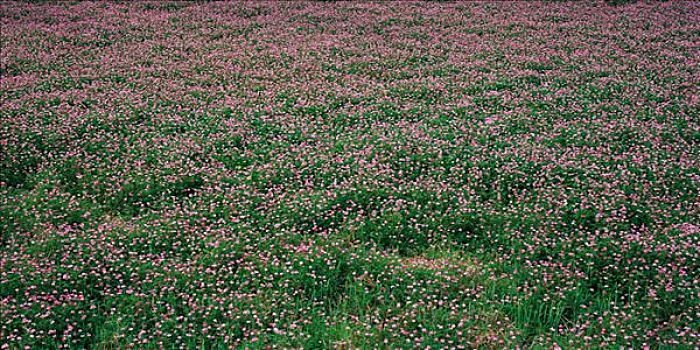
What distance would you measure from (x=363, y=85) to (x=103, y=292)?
8.11 meters

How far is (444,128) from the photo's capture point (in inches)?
398

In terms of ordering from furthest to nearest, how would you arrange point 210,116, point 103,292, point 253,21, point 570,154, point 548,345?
point 253,21
point 210,116
point 570,154
point 103,292
point 548,345

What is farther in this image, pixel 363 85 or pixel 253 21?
pixel 253 21

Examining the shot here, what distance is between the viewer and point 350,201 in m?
7.65

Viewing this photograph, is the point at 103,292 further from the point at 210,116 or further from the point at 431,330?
the point at 210,116

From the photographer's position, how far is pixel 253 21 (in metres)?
19.8

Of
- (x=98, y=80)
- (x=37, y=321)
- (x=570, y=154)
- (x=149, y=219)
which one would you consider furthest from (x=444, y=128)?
(x=98, y=80)

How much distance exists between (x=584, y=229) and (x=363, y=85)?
6.86m

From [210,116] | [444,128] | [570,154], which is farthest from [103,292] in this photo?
[570,154]

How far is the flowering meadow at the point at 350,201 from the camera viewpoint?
5.62 m

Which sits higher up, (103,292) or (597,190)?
(597,190)

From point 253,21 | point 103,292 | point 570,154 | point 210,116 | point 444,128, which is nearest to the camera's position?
point 103,292

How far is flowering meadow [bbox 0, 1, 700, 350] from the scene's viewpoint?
18.4ft

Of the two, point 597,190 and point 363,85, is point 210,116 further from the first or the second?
point 597,190
